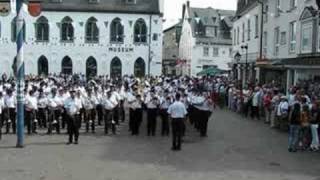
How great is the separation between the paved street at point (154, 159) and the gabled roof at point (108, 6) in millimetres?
44272

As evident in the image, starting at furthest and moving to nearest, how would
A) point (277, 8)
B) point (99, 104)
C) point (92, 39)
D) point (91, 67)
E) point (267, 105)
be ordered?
point (91, 67) < point (92, 39) < point (277, 8) < point (267, 105) < point (99, 104)

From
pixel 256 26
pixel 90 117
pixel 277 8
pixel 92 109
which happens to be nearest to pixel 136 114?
pixel 92 109

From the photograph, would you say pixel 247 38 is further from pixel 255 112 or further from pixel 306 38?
pixel 255 112

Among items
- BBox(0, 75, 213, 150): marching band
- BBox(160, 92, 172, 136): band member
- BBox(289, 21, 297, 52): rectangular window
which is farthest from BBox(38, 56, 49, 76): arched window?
BBox(160, 92, 172, 136): band member

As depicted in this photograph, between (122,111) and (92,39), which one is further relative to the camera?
(92,39)

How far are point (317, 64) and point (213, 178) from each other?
1682 cm

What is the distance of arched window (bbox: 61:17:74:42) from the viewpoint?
218 ft

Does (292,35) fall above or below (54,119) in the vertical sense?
above

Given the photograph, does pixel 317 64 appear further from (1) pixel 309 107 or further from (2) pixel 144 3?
(2) pixel 144 3

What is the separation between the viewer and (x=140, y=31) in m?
67.4

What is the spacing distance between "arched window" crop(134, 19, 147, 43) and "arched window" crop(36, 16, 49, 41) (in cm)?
939

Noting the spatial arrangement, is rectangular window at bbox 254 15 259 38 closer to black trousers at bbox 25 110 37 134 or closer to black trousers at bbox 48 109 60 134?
black trousers at bbox 48 109 60 134

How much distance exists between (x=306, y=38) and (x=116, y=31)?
111 feet

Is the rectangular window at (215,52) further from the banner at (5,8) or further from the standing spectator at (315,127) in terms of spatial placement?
the standing spectator at (315,127)
